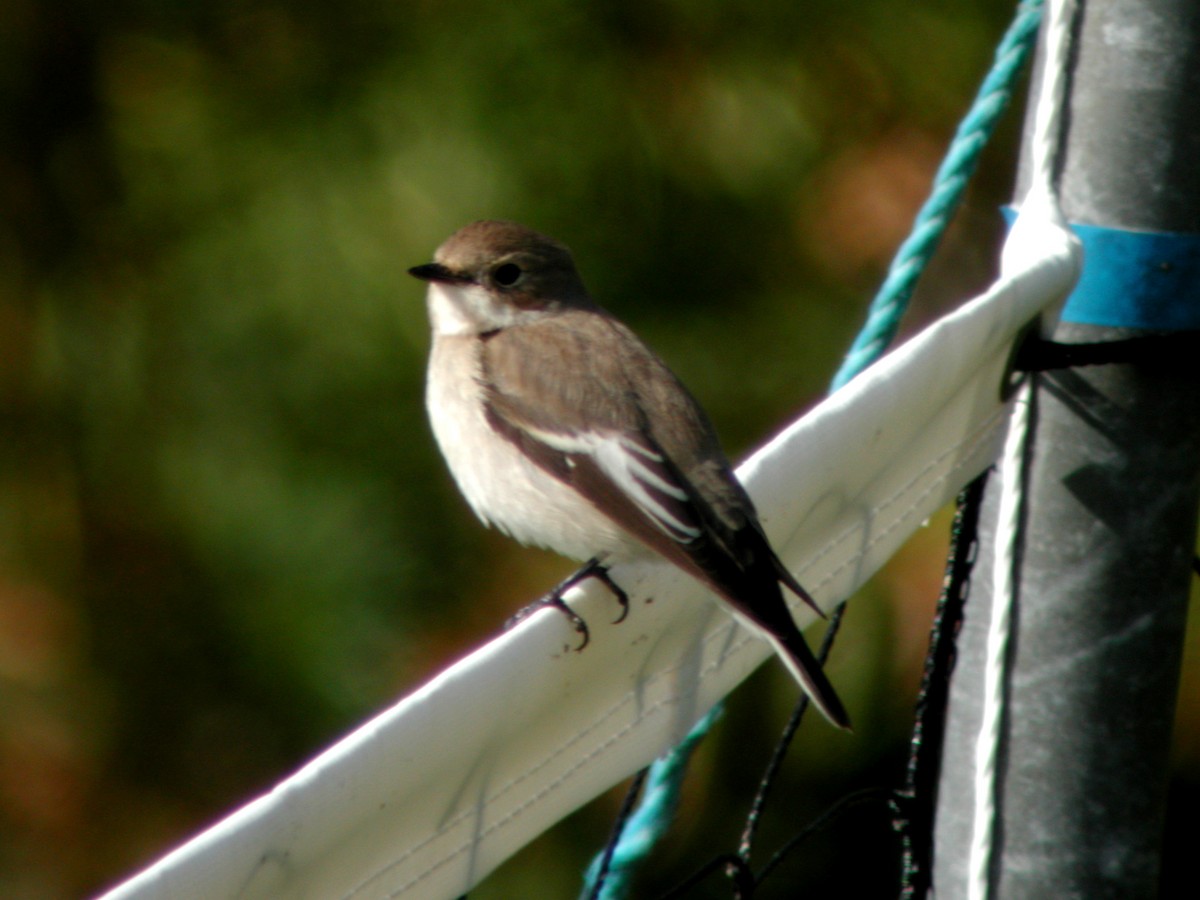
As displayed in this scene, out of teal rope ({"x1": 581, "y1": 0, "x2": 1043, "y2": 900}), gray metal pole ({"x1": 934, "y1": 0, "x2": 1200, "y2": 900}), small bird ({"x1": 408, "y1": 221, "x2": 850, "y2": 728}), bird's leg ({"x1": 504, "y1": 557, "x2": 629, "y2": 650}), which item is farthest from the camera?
teal rope ({"x1": 581, "y1": 0, "x2": 1043, "y2": 900})

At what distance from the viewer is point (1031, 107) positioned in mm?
2260

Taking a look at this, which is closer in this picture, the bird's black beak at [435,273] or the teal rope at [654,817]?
the teal rope at [654,817]

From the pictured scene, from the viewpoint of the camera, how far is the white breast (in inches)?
108

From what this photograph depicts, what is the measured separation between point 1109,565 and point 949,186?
2.16 feet

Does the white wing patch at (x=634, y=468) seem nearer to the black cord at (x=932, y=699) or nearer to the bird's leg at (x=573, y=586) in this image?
the bird's leg at (x=573, y=586)

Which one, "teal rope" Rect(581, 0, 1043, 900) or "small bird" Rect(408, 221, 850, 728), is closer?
"small bird" Rect(408, 221, 850, 728)

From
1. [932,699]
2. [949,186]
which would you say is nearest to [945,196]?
[949,186]

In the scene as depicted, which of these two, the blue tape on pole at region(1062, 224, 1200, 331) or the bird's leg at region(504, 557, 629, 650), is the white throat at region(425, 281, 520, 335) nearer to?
the bird's leg at region(504, 557, 629, 650)

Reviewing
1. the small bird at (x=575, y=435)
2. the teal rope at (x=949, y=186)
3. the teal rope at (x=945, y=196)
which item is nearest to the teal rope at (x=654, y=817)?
the teal rope at (x=945, y=196)

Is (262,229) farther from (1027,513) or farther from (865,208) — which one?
(1027,513)

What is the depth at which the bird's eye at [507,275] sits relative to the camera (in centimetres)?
333

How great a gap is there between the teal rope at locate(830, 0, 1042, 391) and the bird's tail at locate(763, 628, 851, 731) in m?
0.49

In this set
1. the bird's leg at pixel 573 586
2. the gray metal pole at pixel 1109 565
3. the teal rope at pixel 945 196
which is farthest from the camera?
the teal rope at pixel 945 196

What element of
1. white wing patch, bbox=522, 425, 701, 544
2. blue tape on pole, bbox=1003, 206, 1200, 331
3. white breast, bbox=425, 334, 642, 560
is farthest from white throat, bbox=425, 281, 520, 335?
blue tape on pole, bbox=1003, 206, 1200, 331
